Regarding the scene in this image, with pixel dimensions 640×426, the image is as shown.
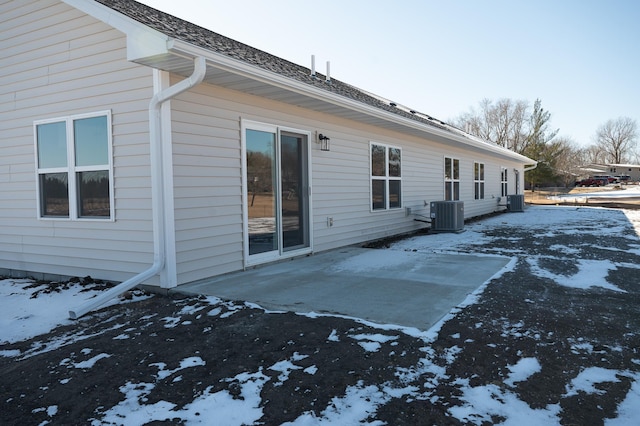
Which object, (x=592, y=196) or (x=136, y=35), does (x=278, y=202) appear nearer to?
(x=136, y=35)

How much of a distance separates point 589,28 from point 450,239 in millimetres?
6923

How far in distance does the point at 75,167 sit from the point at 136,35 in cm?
212

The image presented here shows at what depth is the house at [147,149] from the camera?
464cm

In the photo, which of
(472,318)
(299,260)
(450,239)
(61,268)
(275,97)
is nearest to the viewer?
(472,318)

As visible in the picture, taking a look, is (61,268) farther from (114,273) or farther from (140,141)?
(140,141)

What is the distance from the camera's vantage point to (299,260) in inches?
260

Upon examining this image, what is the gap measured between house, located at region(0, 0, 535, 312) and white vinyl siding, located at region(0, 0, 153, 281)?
2 centimetres

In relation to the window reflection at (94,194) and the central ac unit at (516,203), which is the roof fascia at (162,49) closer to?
the window reflection at (94,194)

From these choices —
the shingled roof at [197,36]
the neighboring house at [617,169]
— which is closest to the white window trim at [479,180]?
the shingled roof at [197,36]

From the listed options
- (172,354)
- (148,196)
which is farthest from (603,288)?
(148,196)

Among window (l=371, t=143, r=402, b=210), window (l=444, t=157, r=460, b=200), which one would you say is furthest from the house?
window (l=444, t=157, r=460, b=200)

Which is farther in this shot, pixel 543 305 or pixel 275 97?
pixel 275 97

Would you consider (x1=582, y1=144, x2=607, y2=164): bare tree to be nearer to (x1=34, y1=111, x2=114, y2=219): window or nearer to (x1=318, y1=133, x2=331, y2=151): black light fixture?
(x1=318, y1=133, x2=331, y2=151): black light fixture

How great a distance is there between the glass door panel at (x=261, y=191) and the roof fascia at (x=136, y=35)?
75.8 inches
